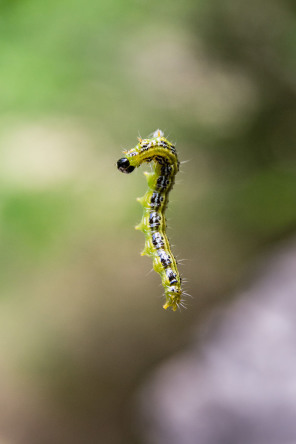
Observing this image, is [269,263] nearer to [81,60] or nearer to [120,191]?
[120,191]

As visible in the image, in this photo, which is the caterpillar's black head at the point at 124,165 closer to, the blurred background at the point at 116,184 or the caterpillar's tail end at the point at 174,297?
the caterpillar's tail end at the point at 174,297

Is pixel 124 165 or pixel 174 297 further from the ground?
pixel 124 165

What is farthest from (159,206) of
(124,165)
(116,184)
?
(116,184)

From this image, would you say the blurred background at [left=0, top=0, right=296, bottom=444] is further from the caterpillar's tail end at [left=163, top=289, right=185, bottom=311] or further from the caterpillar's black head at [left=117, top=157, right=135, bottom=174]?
the caterpillar's black head at [left=117, top=157, right=135, bottom=174]

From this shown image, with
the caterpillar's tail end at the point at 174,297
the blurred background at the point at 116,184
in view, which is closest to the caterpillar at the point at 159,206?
the caterpillar's tail end at the point at 174,297

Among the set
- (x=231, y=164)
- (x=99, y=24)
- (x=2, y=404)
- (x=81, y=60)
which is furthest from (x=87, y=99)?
(x=2, y=404)

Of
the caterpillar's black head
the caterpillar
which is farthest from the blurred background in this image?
the caterpillar's black head

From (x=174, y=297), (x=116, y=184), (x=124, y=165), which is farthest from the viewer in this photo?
(x=116, y=184)

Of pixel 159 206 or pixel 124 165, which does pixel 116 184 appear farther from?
pixel 124 165
